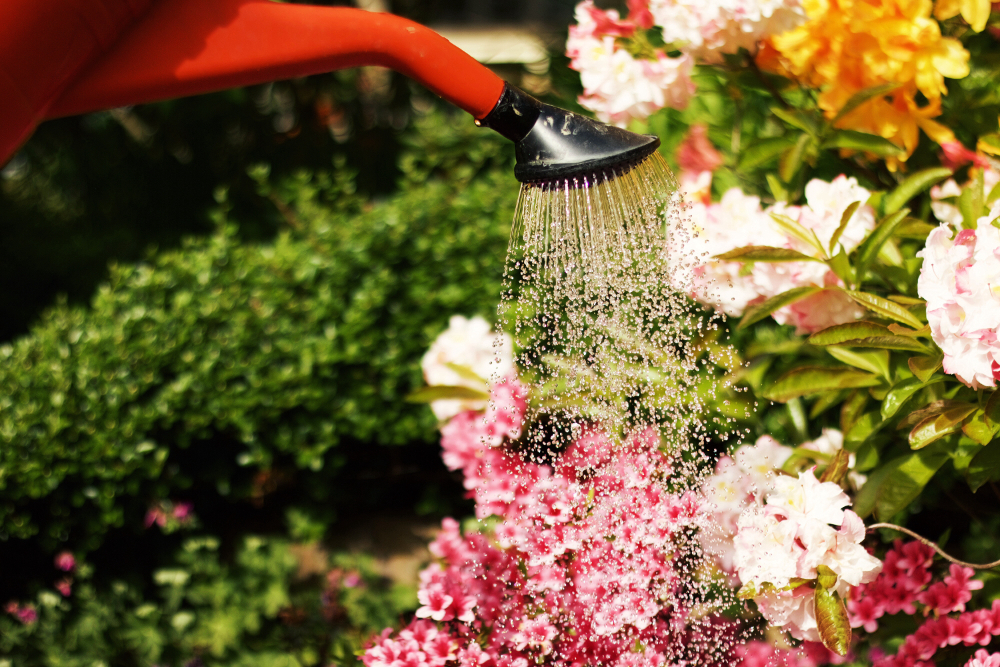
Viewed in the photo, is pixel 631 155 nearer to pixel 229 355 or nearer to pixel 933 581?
pixel 933 581

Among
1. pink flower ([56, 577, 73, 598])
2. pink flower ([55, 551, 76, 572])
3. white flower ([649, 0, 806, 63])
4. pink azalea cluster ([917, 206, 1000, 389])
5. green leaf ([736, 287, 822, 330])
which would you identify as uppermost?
white flower ([649, 0, 806, 63])

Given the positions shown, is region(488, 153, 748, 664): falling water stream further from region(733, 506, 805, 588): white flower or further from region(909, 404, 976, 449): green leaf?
region(909, 404, 976, 449): green leaf

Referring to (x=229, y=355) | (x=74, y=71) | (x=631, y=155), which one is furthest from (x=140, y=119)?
(x=631, y=155)

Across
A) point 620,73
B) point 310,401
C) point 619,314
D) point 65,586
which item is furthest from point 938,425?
point 65,586

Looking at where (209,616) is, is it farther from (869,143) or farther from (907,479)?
(869,143)

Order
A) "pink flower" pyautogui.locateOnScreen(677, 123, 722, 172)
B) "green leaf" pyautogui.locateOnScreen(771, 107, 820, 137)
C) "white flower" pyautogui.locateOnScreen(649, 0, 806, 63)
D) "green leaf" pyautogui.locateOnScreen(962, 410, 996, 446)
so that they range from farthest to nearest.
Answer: "pink flower" pyautogui.locateOnScreen(677, 123, 722, 172)
"green leaf" pyautogui.locateOnScreen(771, 107, 820, 137)
"white flower" pyautogui.locateOnScreen(649, 0, 806, 63)
"green leaf" pyautogui.locateOnScreen(962, 410, 996, 446)

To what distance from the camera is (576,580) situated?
3.96 ft

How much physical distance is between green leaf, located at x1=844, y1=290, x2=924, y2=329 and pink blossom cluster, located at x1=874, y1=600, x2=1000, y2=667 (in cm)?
48

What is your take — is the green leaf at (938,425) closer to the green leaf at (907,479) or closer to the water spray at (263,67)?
the green leaf at (907,479)

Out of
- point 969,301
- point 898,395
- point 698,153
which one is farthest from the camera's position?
point 698,153

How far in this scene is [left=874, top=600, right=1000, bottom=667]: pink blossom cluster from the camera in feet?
3.83

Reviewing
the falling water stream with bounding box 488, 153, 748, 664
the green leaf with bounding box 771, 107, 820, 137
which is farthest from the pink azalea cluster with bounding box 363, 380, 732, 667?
the green leaf with bounding box 771, 107, 820, 137

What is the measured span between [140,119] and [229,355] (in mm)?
2416

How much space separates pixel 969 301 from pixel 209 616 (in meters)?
2.23
